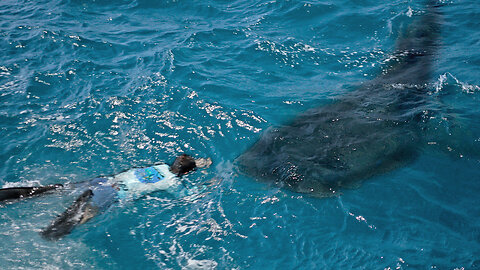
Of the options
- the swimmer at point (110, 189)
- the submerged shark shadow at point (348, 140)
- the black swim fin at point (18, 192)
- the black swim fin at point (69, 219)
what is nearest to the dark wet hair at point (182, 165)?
the swimmer at point (110, 189)

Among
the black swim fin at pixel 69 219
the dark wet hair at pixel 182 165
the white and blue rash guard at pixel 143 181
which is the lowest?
the black swim fin at pixel 69 219

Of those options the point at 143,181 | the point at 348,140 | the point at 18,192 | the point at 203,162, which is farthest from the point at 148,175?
the point at 348,140

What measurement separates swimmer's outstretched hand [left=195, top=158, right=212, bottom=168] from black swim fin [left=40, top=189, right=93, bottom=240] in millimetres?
1918

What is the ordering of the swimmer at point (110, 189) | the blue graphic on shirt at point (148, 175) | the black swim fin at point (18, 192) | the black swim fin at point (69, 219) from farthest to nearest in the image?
1. the blue graphic on shirt at point (148, 175)
2. the black swim fin at point (18, 192)
3. the swimmer at point (110, 189)
4. the black swim fin at point (69, 219)

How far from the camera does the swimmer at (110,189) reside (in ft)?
20.5

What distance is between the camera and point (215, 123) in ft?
27.8

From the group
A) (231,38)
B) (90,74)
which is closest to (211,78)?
(231,38)

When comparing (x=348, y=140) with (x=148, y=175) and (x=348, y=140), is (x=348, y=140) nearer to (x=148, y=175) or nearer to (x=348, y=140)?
(x=348, y=140)

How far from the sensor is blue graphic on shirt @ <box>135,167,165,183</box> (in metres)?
6.88

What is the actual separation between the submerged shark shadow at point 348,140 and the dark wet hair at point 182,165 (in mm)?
917

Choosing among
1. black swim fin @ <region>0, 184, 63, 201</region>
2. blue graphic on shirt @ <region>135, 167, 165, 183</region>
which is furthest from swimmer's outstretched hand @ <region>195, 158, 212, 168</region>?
black swim fin @ <region>0, 184, 63, 201</region>

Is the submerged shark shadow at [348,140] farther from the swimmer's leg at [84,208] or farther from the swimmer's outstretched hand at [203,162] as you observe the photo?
the swimmer's leg at [84,208]

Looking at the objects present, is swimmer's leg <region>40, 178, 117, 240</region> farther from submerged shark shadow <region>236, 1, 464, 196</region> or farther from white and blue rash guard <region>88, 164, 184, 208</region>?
submerged shark shadow <region>236, 1, 464, 196</region>

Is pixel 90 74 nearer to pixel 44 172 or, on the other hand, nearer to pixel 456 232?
pixel 44 172
